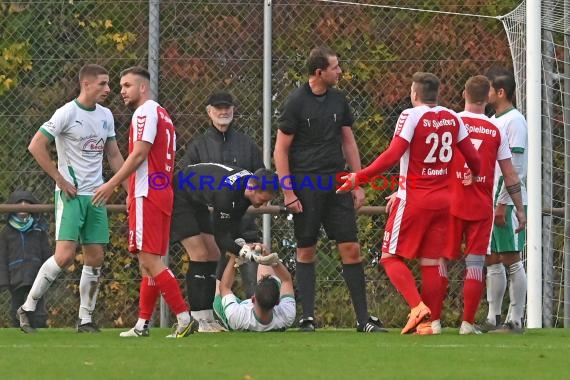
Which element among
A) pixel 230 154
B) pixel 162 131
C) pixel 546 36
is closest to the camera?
pixel 162 131

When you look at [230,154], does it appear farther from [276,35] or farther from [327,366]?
[327,366]

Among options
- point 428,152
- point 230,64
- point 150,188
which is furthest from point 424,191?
point 230,64

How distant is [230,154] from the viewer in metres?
11.9

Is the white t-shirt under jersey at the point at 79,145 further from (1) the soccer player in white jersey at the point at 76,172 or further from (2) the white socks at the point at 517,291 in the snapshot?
(2) the white socks at the point at 517,291

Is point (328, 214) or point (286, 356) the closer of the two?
point (286, 356)

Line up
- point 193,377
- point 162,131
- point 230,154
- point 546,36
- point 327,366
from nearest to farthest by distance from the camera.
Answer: point 193,377, point 327,366, point 162,131, point 230,154, point 546,36

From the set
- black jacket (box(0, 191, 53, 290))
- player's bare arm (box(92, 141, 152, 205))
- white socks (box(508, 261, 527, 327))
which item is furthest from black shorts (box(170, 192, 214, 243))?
black jacket (box(0, 191, 53, 290))

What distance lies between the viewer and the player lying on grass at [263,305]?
10906 mm

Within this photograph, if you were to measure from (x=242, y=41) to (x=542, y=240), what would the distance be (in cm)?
327

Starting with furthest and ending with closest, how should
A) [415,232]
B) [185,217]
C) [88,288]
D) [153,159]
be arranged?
[88,288] < [185,217] < [415,232] < [153,159]

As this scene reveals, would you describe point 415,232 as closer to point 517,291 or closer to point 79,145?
point 517,291

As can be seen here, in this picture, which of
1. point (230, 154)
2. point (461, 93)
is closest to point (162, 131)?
point (230, 154)

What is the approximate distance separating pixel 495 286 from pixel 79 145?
11.2 ft

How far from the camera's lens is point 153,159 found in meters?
10.1
